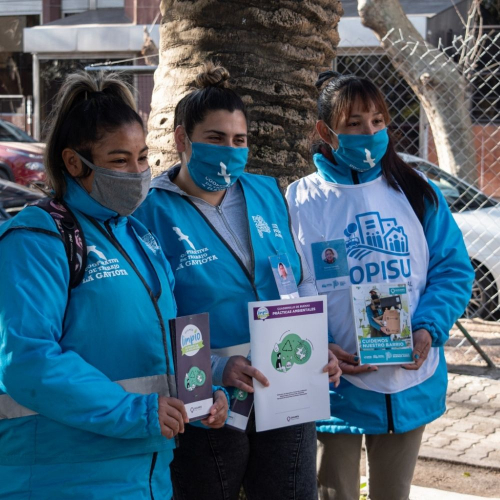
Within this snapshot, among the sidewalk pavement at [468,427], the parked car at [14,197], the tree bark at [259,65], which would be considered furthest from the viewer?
the parked car at [14,197]

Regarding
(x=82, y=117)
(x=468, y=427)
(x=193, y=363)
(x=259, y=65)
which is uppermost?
(x=259, y=65)

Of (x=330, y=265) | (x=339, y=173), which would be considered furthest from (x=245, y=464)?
(x=339, y=173)

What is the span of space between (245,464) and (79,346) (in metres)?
0.88

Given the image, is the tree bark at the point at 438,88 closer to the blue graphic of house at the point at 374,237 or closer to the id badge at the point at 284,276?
the blue graphic of house at the point at 374,237

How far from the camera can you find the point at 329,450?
3.17m

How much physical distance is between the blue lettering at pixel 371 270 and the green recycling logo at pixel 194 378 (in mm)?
952

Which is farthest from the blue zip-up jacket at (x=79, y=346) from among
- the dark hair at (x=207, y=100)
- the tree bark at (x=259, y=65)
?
the tree bark at (x=259, y=65)

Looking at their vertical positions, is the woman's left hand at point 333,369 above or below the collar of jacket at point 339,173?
below

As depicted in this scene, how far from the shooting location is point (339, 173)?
326 centimetres

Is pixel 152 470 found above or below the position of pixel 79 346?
below

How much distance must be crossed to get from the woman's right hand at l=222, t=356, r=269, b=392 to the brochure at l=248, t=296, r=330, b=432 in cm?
2

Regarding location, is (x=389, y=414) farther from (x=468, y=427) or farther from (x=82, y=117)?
(x=468, y=427)

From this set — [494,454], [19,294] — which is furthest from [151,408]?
[494,454]

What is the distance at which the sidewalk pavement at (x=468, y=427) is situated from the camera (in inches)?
212
